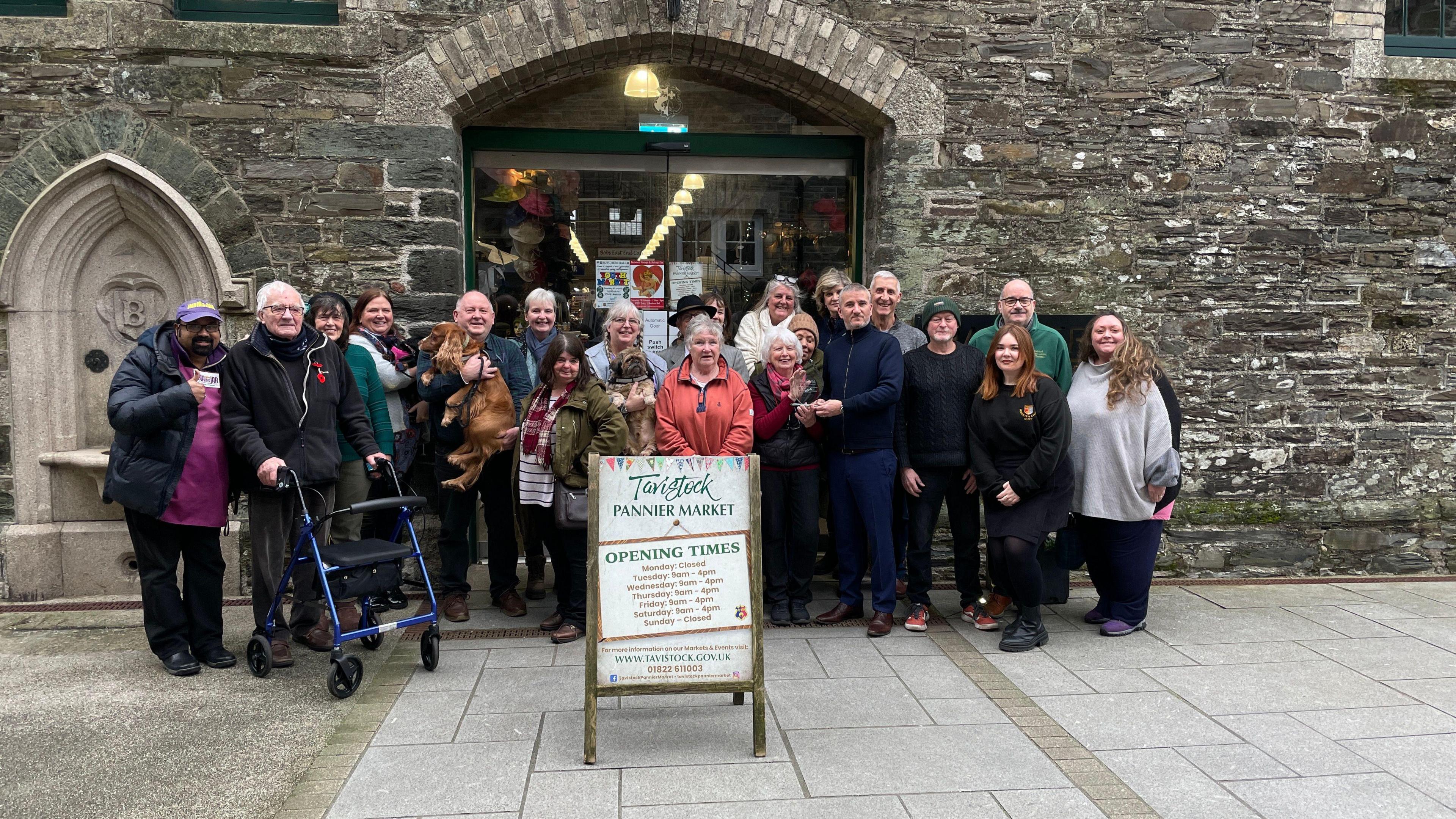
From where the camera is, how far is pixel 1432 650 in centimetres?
560

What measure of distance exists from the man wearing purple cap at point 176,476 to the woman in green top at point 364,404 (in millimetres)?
682

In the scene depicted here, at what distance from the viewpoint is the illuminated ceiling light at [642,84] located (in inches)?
294

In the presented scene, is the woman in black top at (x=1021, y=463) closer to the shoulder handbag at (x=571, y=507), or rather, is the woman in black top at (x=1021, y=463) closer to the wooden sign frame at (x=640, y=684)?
the wooden sign frame at (x=640, y=684)

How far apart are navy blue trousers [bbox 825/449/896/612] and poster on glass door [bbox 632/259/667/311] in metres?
2.32

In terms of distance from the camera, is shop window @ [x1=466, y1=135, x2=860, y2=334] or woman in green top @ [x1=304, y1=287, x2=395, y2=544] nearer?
woman in green top @ [x1=304, y1=287, x2=395, y2=544]

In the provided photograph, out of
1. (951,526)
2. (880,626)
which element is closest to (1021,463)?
(951,526)

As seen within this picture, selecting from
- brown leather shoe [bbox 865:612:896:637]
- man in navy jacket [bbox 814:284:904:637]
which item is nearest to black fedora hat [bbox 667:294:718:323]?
man in navy jacket [bbox 814:284:904:637]

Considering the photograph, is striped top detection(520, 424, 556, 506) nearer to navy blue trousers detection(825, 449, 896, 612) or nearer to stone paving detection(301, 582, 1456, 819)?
stone paving detection(301, 582, 1456, 819)

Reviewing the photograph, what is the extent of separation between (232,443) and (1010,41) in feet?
18.0

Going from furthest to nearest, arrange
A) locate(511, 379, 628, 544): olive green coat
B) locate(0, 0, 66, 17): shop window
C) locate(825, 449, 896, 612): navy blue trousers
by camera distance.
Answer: locate(0, 0, 66, 17): shop window → locate(825, 449, 896, 612): navy blue trousers → locate(511, 379, 628, 544): olive green coat

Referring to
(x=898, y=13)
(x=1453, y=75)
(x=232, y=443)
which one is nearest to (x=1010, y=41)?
(x=898, y=13)

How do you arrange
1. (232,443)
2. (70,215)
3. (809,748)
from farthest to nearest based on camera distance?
(70,215)
(232,443)
(809,748)

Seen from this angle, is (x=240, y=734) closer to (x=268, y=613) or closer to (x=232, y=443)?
(x=268, y=613)

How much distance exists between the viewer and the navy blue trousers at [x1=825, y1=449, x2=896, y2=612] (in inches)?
227
